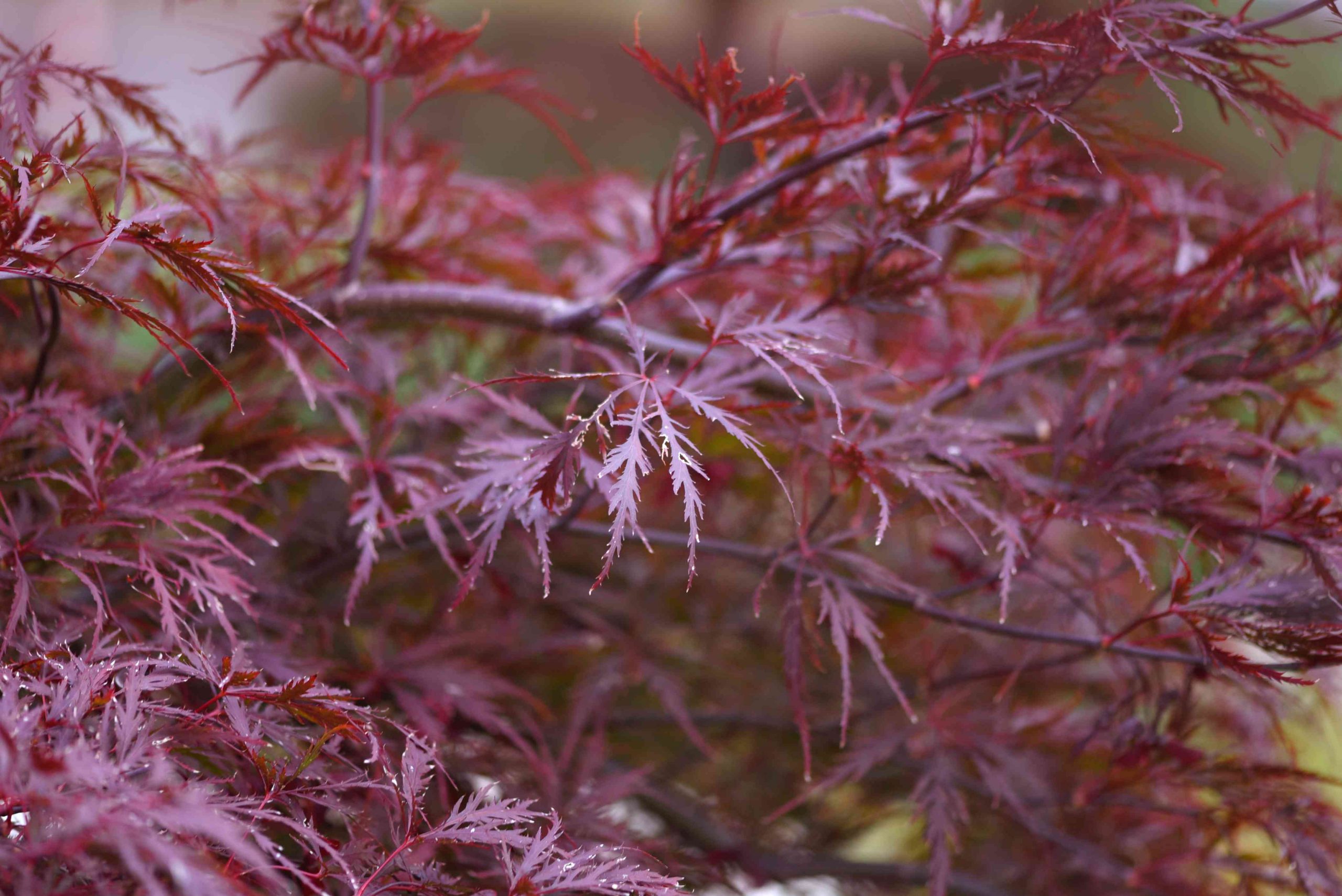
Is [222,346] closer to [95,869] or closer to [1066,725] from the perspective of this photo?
[95,869]

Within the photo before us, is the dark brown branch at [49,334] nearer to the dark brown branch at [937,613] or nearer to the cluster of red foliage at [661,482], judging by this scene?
the cluster of red foliage at [661,482]

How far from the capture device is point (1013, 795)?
740mm

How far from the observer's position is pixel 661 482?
0.97 meters

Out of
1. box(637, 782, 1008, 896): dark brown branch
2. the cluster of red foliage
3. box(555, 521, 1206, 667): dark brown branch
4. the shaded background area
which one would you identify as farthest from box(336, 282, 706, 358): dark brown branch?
the shaded background area

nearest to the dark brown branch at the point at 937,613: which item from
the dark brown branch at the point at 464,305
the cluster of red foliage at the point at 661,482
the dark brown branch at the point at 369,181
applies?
the cluster of red foliage at the point at 661,482

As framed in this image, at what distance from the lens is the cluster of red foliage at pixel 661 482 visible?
48cm

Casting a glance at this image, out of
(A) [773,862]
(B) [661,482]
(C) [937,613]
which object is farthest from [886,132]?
(A) [773,862]

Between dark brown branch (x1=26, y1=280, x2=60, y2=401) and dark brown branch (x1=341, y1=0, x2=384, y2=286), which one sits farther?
dark brown branch (x1=341, y1=0, x2=384, y2=286)

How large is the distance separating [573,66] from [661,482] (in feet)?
5.91

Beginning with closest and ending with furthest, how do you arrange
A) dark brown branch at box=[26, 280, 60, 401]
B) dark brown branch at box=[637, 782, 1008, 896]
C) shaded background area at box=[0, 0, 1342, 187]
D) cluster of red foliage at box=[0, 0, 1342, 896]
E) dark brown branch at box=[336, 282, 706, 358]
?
cluster of red foliage at box=[0, 0, 1342, 896], dark brown branch at box=[26, 280, 60, 401], dark brown branch at box=[336, 282, 706, 358], dark brown branch at box=[637, 782, 1008, 896], shaded background area at box=[0, 0, 1342, 187]

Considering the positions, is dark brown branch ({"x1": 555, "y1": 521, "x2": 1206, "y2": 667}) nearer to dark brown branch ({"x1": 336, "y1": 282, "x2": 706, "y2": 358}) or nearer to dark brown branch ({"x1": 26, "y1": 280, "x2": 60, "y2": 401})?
dark brown branch ({"x1": 336, "y1": 282, "x2": 706, "y2": 358})

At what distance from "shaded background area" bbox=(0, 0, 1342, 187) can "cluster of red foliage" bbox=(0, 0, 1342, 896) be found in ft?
3.84

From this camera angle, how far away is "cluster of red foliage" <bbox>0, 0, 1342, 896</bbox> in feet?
1.58

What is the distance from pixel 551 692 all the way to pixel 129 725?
0.70 m
